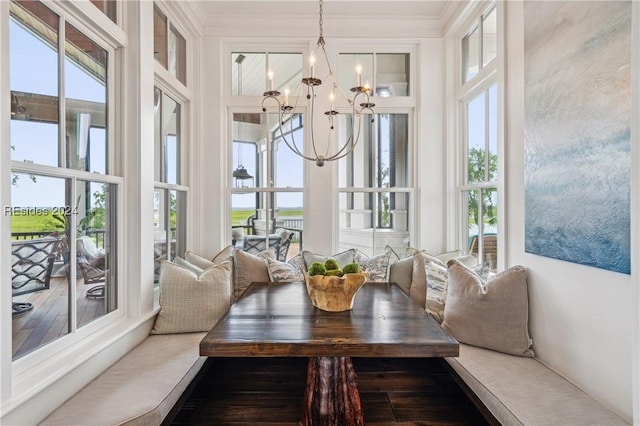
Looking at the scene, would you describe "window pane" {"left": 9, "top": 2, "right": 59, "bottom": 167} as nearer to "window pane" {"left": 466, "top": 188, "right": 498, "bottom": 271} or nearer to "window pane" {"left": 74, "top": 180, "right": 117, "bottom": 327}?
"window pane" {"left": 74, "top": 180, "right": 117, "bottom": 327}

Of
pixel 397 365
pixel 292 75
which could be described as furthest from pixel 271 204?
pixel 397 365

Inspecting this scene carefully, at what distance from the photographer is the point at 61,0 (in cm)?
153

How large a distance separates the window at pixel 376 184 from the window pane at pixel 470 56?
60 cm

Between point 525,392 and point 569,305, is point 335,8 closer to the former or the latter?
point 569,305

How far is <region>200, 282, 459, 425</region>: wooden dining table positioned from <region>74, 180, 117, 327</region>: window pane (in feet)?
2.45

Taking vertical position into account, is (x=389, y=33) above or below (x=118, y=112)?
above

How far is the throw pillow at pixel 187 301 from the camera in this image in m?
2.19

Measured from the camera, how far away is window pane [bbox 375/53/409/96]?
123 inches

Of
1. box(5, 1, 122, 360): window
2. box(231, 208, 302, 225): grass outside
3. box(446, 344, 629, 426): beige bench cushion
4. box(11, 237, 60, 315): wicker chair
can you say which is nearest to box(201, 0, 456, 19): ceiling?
box(5, 1, 122, 360): window

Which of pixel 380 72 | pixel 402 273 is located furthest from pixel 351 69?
pixel 402 273

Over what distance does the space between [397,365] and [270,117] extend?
7.70 feet

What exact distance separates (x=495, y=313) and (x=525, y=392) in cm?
49

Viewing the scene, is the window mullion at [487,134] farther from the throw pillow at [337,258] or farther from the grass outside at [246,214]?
the grass outside at [246,214]

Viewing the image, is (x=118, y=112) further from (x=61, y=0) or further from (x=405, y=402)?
(x=405, y=402)
